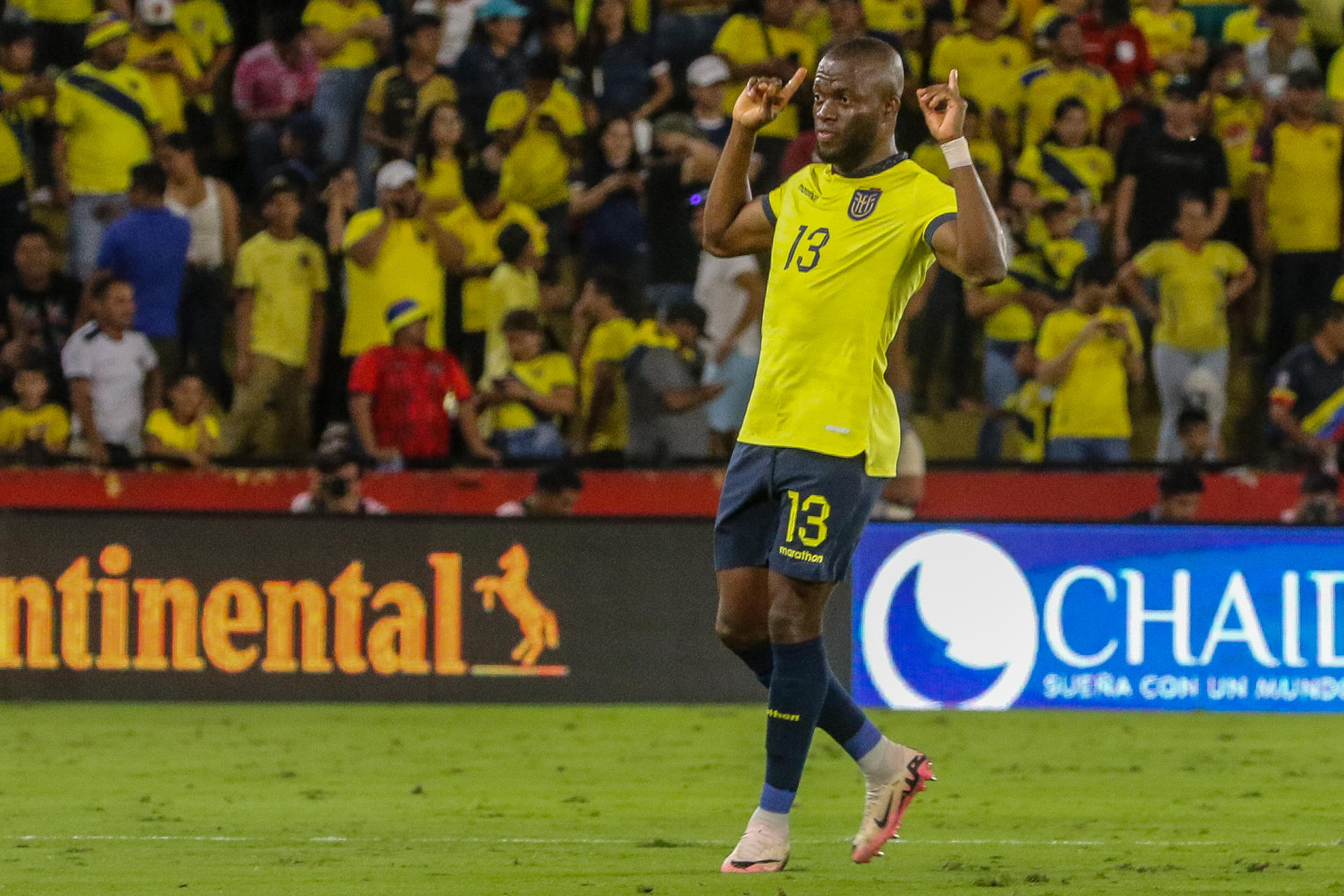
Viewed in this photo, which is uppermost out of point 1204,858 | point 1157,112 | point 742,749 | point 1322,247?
point 1157,112

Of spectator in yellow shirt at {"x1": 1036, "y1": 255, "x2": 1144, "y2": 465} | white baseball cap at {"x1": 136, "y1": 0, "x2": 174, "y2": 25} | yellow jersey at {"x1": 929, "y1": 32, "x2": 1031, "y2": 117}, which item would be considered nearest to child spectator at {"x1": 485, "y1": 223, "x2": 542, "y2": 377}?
white baseball cap at {"x1": 136, "y1": 0, "x2": 174, "y2": 25}

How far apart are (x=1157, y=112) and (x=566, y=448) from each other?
194 inches

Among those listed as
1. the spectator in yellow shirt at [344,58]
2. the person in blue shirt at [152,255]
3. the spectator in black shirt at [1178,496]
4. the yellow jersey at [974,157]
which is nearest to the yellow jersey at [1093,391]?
the spectator in black shirt at [1178,496]

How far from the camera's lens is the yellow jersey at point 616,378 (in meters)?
12.5

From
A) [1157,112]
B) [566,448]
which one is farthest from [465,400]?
[1157,112]

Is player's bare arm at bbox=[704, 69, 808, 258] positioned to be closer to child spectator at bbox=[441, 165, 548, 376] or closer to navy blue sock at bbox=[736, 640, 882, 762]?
navy blue sock at bbox=[736, 640, 882, 762]

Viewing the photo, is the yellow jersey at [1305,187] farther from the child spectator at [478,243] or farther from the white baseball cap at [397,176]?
the white baseball cap at [397,176]

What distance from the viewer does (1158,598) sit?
35.4ft

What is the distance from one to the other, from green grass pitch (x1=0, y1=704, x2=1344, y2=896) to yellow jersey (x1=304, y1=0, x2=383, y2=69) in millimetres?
5353

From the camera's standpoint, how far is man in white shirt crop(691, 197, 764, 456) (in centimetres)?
1268

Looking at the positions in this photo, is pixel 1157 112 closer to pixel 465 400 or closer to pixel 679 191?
pixel 679 191

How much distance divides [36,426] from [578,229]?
156 inches

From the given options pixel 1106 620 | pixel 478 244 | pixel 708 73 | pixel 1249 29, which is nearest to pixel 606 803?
pixel 1106 620

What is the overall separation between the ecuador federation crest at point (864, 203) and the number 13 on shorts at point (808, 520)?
0.84m
